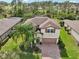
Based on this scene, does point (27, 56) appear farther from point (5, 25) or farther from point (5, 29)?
point (5, 25)

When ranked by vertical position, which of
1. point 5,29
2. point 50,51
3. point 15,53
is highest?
point 15,53

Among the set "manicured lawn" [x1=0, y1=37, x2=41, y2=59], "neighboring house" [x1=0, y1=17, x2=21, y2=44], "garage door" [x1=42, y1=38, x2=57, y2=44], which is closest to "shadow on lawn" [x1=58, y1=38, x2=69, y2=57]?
"garage door" [x1=42, y1=38, x2=57, y2=44]

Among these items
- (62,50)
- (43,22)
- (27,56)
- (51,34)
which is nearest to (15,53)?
(27,56)

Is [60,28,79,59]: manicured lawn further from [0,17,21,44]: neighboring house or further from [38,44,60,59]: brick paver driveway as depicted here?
[0,17,21,44]: neighboring house

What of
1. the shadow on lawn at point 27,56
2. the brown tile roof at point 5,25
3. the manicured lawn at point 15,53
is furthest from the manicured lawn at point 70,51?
the brown tile roof at point 5,25

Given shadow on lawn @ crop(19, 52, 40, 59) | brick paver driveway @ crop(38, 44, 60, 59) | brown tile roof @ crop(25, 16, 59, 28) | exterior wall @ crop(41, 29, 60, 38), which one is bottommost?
brick paver driveway @ crop(38, 44, 60, 59)

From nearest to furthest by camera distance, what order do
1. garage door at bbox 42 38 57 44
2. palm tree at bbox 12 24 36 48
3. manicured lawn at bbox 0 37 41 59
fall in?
manicured lawn at bbox 0 37 41 59 → palm tree at bbox 12 24 36 48 → garage door at bbox 42 38 57 44

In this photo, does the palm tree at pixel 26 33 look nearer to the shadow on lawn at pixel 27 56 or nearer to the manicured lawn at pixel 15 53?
the manicured lawn at pixel 15 53

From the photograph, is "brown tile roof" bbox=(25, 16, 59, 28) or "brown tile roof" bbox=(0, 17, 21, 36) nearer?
"brown tile roof" bbox=(0, 17, 21, 36)

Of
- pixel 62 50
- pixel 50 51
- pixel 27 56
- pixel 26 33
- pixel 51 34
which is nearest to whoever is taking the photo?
pixel 27 56
